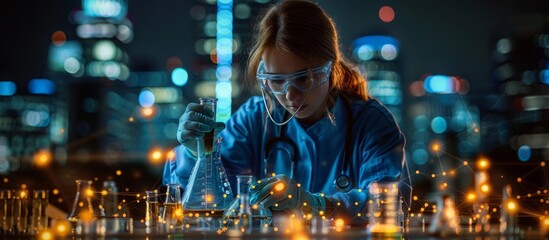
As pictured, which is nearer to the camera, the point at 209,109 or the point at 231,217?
the point at 231,217

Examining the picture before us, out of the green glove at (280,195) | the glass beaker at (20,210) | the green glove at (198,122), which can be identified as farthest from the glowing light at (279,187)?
the glass beaker at (20,210)

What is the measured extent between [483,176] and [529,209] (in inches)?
25.5

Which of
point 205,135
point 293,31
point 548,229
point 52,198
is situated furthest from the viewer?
point 52,198

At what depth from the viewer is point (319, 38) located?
101 inches

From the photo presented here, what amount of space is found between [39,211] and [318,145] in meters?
1.22

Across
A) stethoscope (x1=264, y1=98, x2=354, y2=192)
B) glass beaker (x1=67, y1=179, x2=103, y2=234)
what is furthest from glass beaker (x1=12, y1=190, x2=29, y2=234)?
stethoscope (x1=264, y1=98, x2=354, y2=192)

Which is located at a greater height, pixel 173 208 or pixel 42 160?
pixel 42 160

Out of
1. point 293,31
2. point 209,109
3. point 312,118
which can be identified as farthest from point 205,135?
point 312,118

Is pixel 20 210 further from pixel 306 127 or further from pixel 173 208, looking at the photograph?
pixel 306 127

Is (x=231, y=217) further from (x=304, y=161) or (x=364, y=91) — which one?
(x=364, y=91)

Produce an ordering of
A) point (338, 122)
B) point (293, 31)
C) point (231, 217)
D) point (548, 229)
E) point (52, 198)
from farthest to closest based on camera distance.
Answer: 1. point (52, 198)
2. point (338, 122)
3. point (293, 31)
4. point (231, 217)
5. point (548, 229)

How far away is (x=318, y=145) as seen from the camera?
9.27 feet

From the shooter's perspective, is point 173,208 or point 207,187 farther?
point 207,187

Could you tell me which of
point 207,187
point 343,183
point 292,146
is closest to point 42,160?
point 292,146
